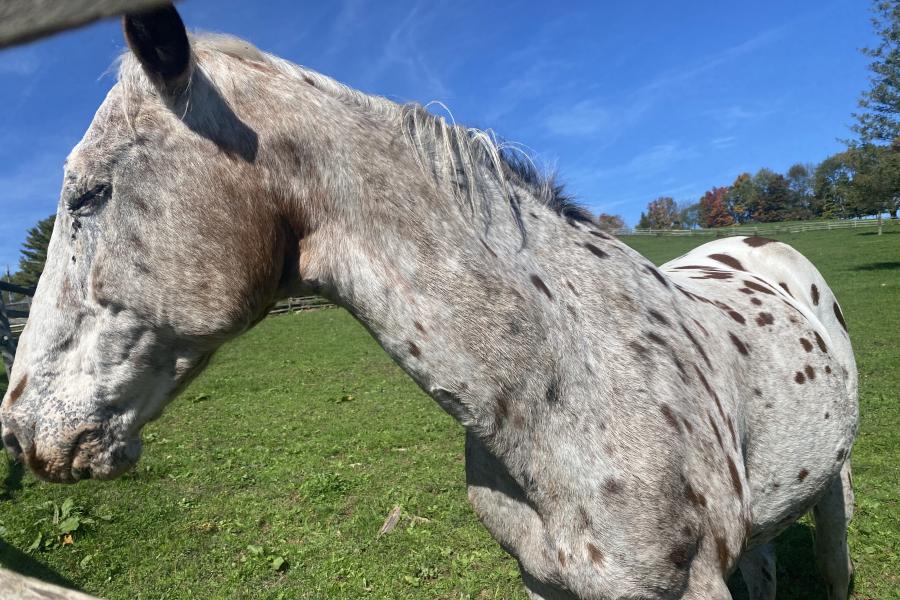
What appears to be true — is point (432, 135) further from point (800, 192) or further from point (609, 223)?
point (800, 192)

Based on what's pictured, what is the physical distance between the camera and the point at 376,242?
63.4 inches

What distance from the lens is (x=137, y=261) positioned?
5.00 ft

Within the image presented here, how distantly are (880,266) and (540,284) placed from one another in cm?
3105

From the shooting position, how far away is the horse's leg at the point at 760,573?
352 cm

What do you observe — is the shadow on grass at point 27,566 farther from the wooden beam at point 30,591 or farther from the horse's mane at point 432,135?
the horse's mane at point 432,135

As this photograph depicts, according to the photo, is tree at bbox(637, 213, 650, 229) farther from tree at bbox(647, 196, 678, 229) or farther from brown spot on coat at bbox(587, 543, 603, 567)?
brown spot on coat at bbox(587, 543, 603, 567)

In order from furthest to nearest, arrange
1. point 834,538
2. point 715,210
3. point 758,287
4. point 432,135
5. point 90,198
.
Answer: point 715,210 → point 834,538 → point 758,287 → point 432,135 → point 90,198

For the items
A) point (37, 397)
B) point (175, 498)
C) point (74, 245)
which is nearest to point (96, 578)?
point (175, 498)

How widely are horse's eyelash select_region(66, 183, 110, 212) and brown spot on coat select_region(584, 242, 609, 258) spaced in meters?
1.55

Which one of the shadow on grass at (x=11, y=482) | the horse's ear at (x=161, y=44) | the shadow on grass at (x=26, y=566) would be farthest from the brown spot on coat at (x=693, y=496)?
the shadow on grass at (x=11, y=482)

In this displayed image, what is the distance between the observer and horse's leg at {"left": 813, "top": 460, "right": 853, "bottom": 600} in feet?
11.4

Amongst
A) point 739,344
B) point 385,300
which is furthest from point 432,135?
point 739,344

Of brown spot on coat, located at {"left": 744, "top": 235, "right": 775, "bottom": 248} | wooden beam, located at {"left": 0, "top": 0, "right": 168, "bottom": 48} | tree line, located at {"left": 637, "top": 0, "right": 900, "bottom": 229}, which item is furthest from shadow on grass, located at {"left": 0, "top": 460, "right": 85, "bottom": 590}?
tree line, located at {"left": 637, "top": 0, "right": 900, "bottom": 229}

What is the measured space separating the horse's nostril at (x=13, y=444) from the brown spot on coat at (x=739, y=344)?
2649 millimetres
